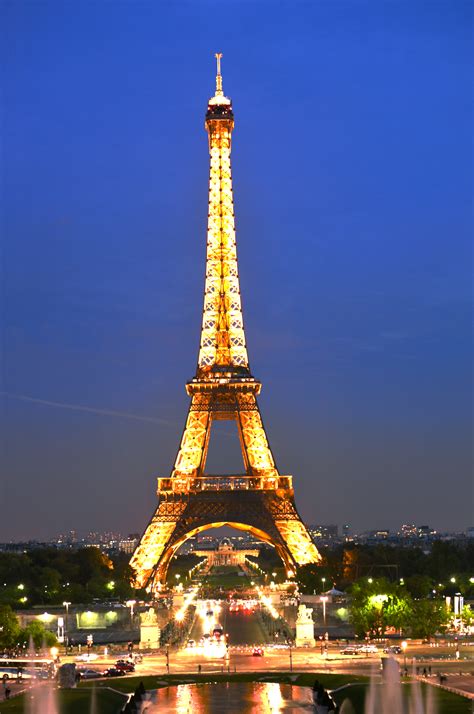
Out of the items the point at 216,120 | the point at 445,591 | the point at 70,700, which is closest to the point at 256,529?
the point at 445,591

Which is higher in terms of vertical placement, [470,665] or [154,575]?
[154,575]

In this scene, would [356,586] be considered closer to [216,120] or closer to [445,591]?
[445,591]

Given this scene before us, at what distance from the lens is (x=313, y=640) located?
73.9 meters

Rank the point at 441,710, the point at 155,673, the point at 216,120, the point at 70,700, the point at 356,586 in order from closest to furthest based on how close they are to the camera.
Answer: the point at 441,710
the point at 70,700
the point at 155,673
the point at 356,586
the point at 216,120

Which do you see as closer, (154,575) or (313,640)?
(313,640)

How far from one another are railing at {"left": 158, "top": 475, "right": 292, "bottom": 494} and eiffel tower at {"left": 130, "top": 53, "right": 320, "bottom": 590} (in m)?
0.08

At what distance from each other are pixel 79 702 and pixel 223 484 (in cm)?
6047

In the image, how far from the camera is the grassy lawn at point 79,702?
4747 centimetres

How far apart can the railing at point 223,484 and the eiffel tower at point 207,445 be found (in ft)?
0.26

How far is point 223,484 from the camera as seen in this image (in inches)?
4321

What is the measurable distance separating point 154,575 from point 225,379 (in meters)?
16.7

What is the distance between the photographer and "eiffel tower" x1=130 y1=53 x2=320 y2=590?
10675 centimetres

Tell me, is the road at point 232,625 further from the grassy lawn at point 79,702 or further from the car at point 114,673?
the grassy lawn at point 79,702

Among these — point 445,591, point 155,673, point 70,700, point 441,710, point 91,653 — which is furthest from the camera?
point 445,591
